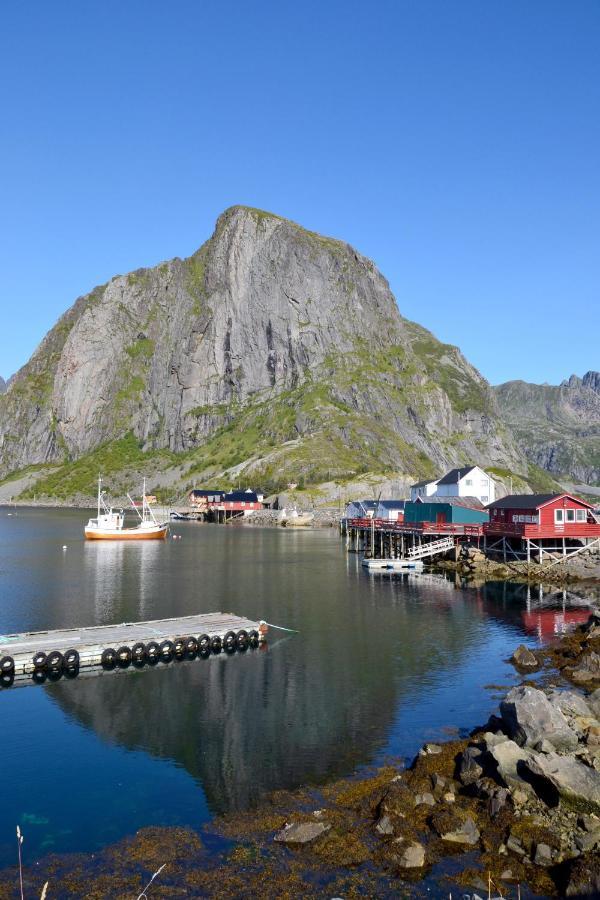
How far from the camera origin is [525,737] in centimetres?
2814

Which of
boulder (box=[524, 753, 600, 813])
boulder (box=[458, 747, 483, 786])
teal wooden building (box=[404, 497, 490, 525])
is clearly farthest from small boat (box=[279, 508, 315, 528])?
boulder (box=[524, 753, 600, 813])

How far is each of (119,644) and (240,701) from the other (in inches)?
497

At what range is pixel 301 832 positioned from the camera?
2370 cm

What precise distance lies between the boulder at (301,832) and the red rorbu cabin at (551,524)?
65.9m

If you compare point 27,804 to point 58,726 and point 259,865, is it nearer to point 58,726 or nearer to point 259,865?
point 58,726

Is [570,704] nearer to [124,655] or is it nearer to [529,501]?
[124,655]

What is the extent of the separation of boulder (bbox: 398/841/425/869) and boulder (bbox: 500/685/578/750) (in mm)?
7734

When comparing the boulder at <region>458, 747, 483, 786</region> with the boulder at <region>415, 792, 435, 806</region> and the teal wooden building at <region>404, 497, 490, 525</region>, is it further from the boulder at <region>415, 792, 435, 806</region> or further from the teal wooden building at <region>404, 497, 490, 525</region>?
the teal wooden building at <region>404, 497, 490, 525</region>

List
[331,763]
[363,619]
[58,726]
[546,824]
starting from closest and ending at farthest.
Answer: [546,824]
[331,763]
[58,726]
[363,619]

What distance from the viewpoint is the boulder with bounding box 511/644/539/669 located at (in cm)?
4578

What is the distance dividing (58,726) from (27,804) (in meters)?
8.45

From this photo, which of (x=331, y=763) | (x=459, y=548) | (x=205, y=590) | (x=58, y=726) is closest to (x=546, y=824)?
(x=331, y=763)

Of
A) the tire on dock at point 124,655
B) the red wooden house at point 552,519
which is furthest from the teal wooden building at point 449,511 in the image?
the tire on dock at point 124,655

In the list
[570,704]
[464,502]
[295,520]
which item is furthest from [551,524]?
[295,520]
